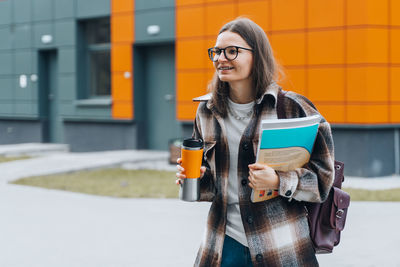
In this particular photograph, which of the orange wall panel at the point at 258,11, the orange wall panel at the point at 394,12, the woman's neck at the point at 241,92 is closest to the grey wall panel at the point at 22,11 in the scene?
the orange wall panel at the point at 258,11

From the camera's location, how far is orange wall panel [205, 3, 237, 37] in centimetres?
1441

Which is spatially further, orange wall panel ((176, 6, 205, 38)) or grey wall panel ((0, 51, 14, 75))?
grey wall panel ((0, 51, 14, 75))

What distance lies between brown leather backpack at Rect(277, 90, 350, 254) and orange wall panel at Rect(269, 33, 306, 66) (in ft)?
35.1

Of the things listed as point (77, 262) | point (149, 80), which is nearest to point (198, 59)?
point (149, 80)

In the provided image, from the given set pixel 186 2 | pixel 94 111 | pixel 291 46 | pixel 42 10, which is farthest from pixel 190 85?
pixel 42 10

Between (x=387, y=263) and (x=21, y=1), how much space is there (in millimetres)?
17167

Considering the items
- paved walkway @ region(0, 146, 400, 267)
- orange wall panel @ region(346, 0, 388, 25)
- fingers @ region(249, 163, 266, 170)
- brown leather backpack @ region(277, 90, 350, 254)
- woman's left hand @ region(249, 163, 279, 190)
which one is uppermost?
orange wall panel @ region(346, 0, 388, 25)

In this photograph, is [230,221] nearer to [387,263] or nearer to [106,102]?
[387,263]

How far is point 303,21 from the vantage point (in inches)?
517

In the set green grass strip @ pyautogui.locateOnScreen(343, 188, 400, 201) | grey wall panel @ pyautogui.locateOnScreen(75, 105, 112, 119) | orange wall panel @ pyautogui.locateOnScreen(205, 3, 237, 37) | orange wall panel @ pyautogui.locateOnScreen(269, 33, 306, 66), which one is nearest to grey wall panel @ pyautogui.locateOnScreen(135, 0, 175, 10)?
orange wall panel @ pyautogui.locateOnScreen(205, 3, 237, 37)

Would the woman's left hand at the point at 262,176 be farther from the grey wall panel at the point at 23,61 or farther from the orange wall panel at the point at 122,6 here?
the grey wall panel at the point at 23,61

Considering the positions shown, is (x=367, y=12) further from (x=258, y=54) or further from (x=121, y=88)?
(x=258, y=54)

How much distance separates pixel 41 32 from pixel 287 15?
30.3 ft

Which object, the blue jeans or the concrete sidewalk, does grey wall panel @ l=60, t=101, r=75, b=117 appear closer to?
the concrete sidewalk
